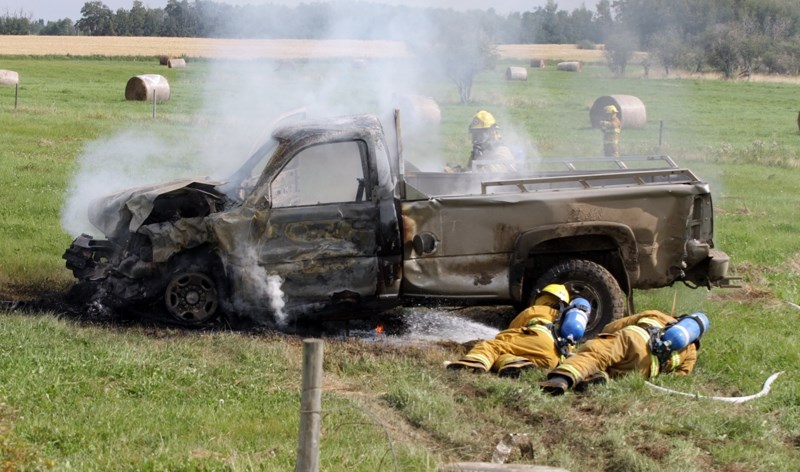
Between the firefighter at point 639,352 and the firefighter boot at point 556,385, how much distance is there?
0.09m

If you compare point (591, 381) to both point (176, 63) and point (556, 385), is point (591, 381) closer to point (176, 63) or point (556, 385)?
point (556, 385)

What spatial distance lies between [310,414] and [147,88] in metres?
32.9

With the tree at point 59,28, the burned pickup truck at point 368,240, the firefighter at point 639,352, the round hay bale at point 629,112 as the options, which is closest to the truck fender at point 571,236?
the burned pickup truck at point 368,240

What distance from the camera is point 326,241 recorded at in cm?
923

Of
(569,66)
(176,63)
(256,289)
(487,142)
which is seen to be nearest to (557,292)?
(256,289)

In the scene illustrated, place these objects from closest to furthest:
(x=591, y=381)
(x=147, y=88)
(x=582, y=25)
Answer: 1. (x=591, y=381)
2. (x=582, y=25)
3. (x=147, y=88)

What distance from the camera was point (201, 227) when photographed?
30.3 feet

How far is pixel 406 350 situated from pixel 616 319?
74.7 inches

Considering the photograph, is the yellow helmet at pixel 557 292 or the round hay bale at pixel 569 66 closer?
the yellow helmet at pixel 557 292

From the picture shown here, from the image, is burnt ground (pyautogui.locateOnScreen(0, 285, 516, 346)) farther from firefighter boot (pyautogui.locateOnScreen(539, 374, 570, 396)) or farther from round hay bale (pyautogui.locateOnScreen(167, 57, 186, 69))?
round hay bale (pyautogui.locateOnScreen(167, 57, 186, 69))

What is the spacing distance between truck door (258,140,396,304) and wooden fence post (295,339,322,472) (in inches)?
170

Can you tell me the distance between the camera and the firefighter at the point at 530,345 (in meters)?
8.16

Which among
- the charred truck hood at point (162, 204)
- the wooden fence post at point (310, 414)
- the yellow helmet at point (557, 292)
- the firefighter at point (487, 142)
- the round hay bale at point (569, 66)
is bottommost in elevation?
the yellow helmet at point (557, 292)

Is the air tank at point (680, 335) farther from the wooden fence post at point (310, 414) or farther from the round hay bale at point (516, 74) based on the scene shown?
the round hay bale at point (516, 74)
